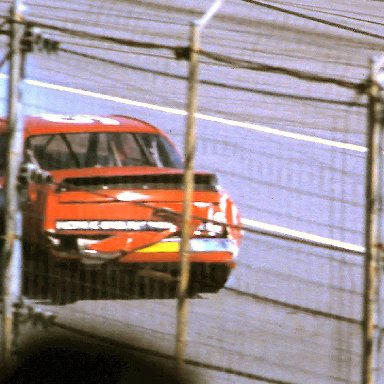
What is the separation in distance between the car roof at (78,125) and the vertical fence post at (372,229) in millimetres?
3532

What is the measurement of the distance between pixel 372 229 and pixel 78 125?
3.71 meters

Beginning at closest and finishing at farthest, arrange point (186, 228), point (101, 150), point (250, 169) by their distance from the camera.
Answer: point (186, 228) → point (101, 150) → point (250, 169)

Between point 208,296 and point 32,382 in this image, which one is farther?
point 208,296

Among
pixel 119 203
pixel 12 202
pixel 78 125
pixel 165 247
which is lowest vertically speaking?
pixel 165 247

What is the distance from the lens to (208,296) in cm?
675

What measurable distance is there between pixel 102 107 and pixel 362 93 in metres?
9.38

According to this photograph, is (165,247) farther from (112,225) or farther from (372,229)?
(372,229)

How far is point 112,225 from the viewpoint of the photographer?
23.5 feet

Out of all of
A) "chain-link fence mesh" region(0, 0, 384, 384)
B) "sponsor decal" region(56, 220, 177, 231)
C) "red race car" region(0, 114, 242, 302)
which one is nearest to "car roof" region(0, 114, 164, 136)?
"chain-link fence mesh" region(0, 0, 384, 384)

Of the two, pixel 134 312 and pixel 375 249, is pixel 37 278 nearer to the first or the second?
pixel 134 312

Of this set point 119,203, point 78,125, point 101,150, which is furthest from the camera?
point 78,125

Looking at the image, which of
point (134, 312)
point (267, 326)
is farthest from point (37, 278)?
point (267, 326)

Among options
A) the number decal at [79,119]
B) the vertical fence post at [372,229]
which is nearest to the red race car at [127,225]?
the number decal at [79,119]

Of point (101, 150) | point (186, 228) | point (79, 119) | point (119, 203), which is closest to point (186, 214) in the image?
point (186, 228)
